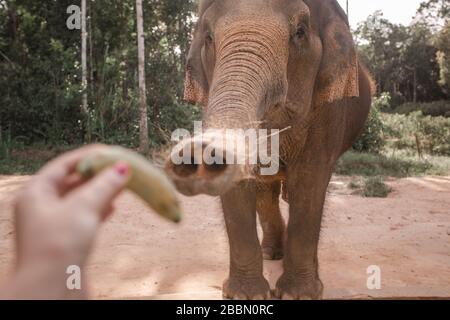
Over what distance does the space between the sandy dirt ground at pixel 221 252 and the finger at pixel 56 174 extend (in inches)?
107

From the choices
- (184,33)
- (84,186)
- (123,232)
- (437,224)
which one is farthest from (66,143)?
(84,186)

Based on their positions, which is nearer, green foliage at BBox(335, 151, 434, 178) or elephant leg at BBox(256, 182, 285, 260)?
elephant leg at BBox(256, 182, 285, 260)

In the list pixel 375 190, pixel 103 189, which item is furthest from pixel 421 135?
pixel 103 189

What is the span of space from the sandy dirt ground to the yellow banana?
8.65 feet

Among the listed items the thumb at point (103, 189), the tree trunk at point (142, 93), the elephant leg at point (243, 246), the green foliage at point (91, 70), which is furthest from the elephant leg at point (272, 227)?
the green foliage at point (91, 70)

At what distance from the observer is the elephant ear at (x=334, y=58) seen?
368 cm

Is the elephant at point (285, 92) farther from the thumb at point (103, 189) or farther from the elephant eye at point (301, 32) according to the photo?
the thumb at point (103, 189)

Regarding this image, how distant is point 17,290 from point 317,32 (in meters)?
3.23

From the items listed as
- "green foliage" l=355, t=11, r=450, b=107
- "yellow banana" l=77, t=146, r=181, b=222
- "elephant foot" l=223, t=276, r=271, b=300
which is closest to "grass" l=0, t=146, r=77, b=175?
"elephant foot" l=223, t=276, r=271, b=300

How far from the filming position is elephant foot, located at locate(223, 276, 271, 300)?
12.8 feet

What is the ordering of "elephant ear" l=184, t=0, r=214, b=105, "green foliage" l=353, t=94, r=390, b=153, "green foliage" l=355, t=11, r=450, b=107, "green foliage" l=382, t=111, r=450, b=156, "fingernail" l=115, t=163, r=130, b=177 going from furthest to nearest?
"green foliage" l=355, t=11, r=450, b=107 < "green foliage" l=382, t=111, r=450, b=156 < "green foliage" l=353, t=94, r=390, b=153 < "elephant ear" l=184, t=0, r=214, b=105 < "fingernail" l=115, t=163, r=130, b=177

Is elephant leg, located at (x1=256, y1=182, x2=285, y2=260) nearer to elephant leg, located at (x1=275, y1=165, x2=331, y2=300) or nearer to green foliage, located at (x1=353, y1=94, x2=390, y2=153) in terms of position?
elephant leg, located at (x1=275, y1=165, x2=331, y2=300)

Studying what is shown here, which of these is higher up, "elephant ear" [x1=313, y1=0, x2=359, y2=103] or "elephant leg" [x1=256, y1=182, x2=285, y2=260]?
"elephant ear" [x1=313, y1=0, x2=359, y2=103]

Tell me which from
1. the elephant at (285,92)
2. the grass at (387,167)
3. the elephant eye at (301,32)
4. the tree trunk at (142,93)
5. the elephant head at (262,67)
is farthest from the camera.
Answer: the tree trunk at (142,93)
